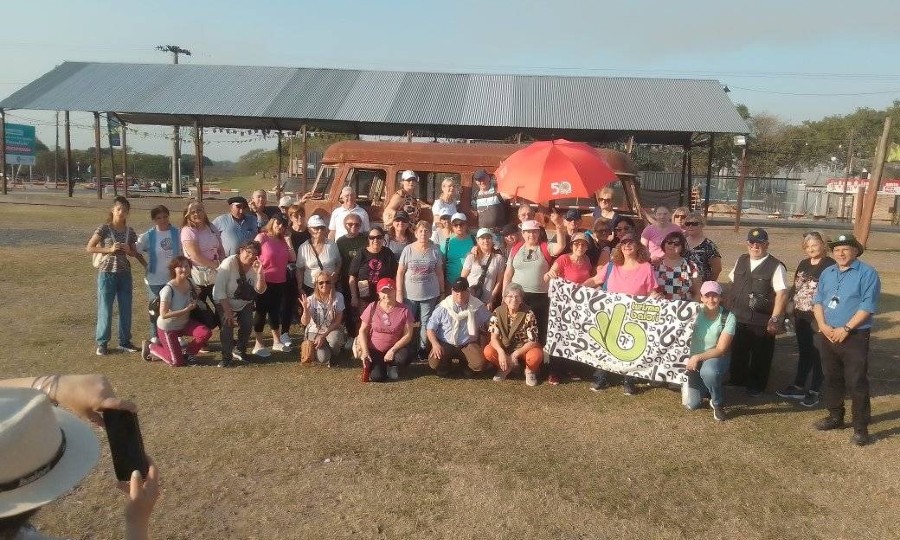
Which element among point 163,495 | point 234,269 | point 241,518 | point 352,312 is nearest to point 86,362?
point 234,269

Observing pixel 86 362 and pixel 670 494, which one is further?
pixel 86 362

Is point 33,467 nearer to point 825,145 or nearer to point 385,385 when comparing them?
point 385,385

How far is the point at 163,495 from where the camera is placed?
13.6 feet

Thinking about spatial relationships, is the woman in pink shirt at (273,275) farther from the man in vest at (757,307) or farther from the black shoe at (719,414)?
the man in vest at (757,307)

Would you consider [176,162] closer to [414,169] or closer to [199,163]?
[199,163]

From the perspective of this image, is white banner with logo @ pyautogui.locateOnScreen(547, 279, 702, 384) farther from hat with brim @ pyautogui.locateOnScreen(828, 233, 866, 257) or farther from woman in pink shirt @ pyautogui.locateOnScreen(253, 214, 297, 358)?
woman in pink shirt @ pyautogui.locateOnScreen(253, 214, 297, 358)

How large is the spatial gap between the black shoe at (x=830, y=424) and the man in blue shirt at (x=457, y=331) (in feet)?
9.74

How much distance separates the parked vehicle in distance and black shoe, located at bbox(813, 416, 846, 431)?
431 centimetres

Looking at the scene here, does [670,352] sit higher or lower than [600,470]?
higher

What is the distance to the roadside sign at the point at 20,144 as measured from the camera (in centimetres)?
5053

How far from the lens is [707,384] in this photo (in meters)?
5.83

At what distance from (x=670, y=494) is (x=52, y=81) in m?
30.3

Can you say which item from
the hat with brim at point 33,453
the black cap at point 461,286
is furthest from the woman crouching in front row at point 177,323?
the hat with brim at point 33,453

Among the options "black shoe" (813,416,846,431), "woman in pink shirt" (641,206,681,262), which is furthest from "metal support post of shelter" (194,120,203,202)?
"black shoe" (813,416,846,431)
